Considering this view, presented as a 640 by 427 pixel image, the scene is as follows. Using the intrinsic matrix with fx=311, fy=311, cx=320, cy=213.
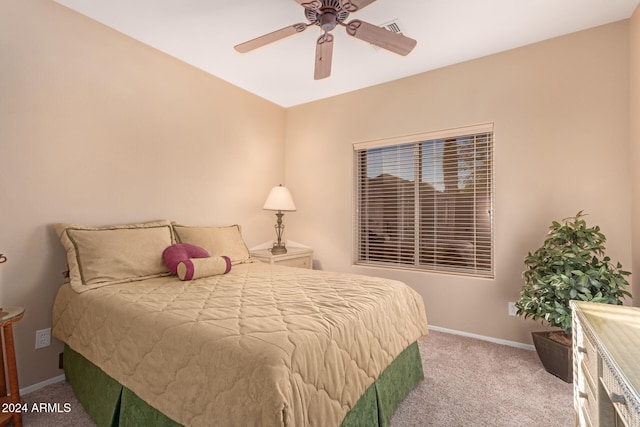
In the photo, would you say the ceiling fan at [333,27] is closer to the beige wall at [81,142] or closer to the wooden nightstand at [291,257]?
the beige wall at [81,142]

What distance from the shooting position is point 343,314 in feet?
4.79

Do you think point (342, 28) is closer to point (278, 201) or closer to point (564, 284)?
point (278, 201)

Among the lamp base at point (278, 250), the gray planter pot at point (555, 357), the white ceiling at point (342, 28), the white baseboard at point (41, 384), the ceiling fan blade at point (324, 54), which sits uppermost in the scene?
the white ceiling at point (342, 28)

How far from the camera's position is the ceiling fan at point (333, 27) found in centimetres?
177

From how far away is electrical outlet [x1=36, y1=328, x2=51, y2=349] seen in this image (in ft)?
6.75

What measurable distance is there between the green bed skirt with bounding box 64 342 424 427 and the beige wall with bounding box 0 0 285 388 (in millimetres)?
516

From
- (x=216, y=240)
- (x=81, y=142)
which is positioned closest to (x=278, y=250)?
(x=216, y=240)

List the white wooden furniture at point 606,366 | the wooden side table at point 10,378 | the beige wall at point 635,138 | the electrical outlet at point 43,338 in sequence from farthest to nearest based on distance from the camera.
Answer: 1. the beige wall at point 635,138
2. the electrical outlet at point 43,338
3. the wooden side table at point 10,378
4. the white wooden furniture at point 606,366

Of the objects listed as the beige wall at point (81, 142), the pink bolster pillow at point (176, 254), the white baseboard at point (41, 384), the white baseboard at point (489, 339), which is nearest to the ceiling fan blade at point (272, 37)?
the beige wall at point (81, 142)

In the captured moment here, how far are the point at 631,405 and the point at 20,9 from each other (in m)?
3.42

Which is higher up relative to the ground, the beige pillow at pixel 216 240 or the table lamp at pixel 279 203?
the table lamp at pixel 279 203

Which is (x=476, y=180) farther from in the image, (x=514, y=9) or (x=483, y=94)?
(x=514, y=9)

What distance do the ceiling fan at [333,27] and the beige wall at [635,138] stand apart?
5.58 ft

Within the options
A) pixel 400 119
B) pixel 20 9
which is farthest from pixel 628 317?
pixel 20 9
